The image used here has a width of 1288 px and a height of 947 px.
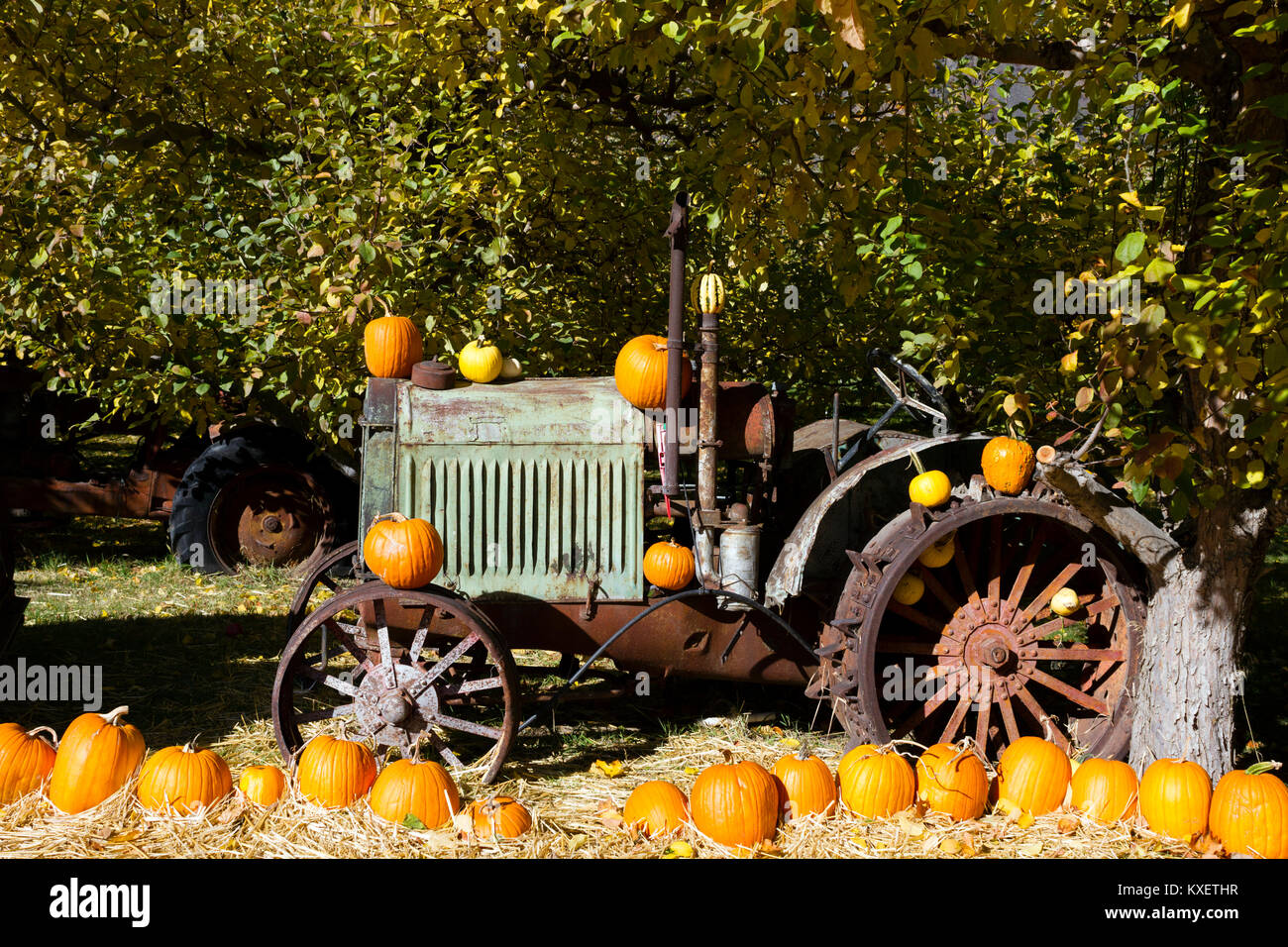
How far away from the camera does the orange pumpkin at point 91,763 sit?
375cm

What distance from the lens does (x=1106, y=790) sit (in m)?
3.88

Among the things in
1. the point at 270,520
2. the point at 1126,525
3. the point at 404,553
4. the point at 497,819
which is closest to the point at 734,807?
the point at 497,819

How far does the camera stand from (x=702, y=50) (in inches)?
158

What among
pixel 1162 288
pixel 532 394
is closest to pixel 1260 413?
pixel 1162 288

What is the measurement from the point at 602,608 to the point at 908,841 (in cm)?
137

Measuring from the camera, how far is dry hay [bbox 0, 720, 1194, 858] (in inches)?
139

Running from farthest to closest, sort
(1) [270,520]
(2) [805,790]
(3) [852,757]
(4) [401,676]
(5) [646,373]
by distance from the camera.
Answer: (1) [270,520] → (5) [646,373] → (4) [401,676] → (3) [852,757] → (2) [805,790]

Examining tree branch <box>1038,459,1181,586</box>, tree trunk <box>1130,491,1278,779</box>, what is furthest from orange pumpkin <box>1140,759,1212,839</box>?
tree branch <box>1038,459,1181,586</box>

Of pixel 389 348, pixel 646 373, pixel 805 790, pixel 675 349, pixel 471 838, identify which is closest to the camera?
pixel 471 838

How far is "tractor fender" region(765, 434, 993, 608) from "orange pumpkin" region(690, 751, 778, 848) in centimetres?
81

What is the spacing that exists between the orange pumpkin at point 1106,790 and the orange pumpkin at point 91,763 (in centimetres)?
318

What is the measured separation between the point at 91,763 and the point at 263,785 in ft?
1.80

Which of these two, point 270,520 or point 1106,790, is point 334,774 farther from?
point 270,520

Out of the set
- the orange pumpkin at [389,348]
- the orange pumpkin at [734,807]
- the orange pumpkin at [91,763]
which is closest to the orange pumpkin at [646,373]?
the orange pumpkin at [389,348]
